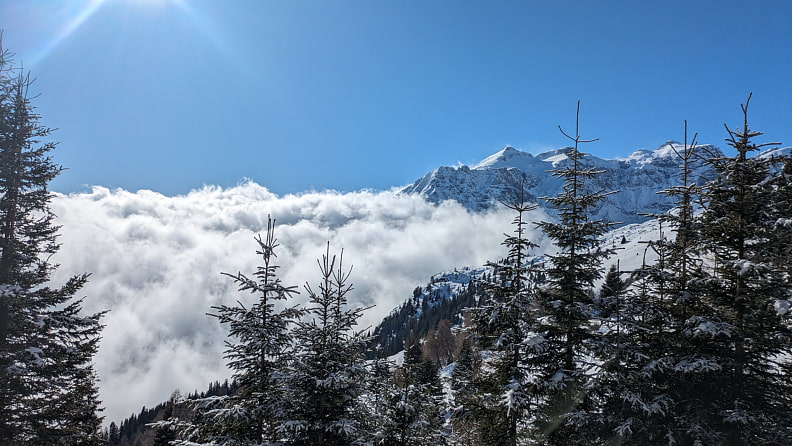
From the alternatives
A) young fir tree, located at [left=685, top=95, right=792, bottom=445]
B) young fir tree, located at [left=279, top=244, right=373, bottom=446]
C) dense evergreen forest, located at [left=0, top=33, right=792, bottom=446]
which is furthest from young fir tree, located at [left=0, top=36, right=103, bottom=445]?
young fir tree, located at [left=685, top=95, right=792, bottom=445]

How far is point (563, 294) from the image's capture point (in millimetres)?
13398

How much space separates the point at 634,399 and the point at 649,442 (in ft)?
6.64

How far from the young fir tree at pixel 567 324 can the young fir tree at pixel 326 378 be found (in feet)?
19.4

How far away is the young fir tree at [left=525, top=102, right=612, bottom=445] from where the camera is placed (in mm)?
12500

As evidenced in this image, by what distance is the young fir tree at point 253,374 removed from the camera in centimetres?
1116

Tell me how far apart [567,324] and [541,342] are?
5.37 feet

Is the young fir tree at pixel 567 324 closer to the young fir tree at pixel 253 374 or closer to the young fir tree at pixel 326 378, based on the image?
the young fir tree at pixel 326 378

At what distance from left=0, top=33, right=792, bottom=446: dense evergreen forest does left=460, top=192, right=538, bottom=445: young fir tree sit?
64 mm

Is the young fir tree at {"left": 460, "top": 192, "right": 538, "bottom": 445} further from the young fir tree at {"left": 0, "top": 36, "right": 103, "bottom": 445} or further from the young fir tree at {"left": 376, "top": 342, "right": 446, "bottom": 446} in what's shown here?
the young fir tree at {"left": 0, "top": 36, "right": 103, "bottom": 445}

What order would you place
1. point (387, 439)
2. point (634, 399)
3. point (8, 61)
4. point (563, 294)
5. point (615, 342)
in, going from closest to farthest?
point (634, 399) → point (615, 342) → point (563, 294) → point (8, 61) → point (387, 439)

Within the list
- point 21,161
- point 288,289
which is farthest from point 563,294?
point 21,161

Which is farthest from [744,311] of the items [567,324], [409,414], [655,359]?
[409,414]

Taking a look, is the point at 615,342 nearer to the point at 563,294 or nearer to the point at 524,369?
the point at 563,294

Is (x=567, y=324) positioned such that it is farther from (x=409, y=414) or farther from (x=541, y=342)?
(x=409, y=414)
